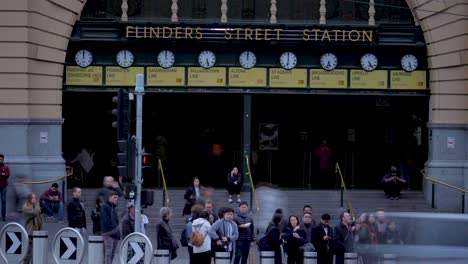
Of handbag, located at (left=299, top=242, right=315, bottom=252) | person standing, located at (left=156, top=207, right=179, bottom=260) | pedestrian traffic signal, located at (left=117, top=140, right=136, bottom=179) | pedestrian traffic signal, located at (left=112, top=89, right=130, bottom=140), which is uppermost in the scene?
pedestrian traffic signal, located at (left=112, top=89, right=130, bottom=140)

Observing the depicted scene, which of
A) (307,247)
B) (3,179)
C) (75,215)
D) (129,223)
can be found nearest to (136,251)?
(129,223)

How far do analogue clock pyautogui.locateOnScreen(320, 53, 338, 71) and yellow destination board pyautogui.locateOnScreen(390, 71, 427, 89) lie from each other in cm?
191

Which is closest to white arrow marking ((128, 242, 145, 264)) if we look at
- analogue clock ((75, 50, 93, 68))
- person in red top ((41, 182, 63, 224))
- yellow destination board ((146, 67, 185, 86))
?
person in red top ((41, 182, 63, 224))

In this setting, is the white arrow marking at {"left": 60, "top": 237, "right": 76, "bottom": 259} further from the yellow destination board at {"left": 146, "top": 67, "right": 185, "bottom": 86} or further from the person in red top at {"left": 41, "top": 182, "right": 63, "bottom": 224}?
the yellow destination board at {"left": 146, "top": 67, "right": 185, "bottom": 86}

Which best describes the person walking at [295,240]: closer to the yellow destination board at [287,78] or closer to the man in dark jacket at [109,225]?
the man in dark jacket at [109,225]

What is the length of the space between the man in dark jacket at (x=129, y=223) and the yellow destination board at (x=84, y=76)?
1219 cm

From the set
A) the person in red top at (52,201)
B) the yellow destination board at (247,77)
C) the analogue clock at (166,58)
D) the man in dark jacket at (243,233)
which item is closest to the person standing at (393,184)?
A: the yellow destination board at (247,77)

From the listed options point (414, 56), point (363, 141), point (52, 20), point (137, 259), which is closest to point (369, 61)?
point (414, 56)

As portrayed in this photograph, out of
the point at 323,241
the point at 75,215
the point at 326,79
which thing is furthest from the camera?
the point at 326,79

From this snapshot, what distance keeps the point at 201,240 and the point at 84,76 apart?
47.9 ft

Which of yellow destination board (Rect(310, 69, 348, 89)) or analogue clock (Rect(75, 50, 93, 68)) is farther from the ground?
analogue clock (Rect(75, 50, 93, 68))

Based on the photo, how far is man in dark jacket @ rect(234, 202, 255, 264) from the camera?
23219 mm

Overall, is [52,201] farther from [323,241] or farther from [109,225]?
[323,241]

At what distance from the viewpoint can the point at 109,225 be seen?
2242cm
